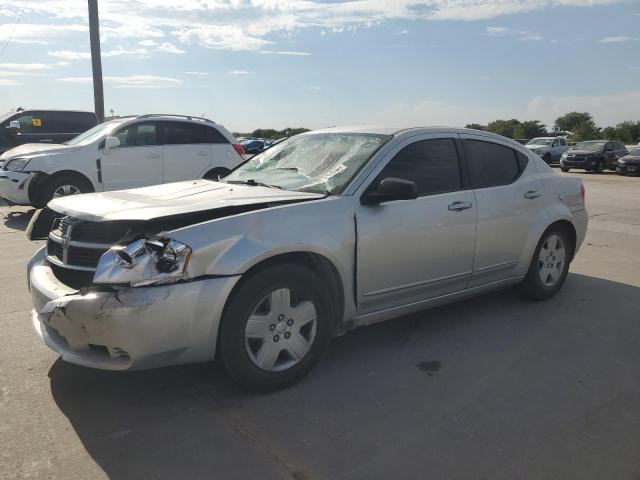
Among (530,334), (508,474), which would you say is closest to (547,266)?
(530,334)

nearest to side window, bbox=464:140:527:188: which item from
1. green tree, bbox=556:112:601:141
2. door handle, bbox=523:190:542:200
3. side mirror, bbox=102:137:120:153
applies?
door handle, bbox=523:190:542:200

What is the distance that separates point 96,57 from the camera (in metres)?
15.0

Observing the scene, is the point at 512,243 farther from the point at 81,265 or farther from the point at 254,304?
the point at 81,265

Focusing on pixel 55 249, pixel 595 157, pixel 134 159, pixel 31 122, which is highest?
pixel 31 122

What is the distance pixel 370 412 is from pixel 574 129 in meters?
68.9

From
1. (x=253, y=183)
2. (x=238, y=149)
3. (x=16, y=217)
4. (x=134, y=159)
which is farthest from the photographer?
(x=238, y=149)

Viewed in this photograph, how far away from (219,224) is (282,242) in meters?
0.39

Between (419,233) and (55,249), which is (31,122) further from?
(419,233)

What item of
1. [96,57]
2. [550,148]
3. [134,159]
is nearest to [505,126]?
[550,148]

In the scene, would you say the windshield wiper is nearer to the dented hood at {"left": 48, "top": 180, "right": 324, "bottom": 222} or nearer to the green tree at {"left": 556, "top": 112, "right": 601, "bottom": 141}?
the dented hood at {"left": 48, "top": 180, "right": 324, "bottom": 222}

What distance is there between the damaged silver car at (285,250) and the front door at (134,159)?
220 inches

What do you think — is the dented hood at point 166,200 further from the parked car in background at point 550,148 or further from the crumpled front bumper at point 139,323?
the parked car in background at point 550,148

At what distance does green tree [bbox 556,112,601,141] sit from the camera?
57562 millimetres

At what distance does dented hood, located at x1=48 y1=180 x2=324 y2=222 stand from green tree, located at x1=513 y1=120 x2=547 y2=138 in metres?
62.8
